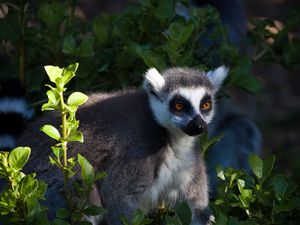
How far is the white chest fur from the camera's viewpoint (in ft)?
15.9

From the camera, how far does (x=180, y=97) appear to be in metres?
4.87

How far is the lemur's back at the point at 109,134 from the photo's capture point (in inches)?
187

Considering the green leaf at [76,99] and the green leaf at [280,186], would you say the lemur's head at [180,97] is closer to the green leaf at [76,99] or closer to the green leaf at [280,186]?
the green leaf at [280,186]

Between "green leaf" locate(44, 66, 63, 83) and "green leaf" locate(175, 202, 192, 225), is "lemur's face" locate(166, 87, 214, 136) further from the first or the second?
"green leaf" locate(44, 66, 63, 83)

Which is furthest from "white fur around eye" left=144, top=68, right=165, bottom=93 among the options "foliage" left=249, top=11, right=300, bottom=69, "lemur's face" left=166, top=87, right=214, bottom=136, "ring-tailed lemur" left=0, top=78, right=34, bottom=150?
"foliage" left=249, top=11, right=300, bottom=69

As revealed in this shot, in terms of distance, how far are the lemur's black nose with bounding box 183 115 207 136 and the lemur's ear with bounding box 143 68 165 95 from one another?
0.36 meters

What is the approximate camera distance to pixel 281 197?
433 cm

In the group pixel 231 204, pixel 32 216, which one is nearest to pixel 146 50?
pixel 231 204

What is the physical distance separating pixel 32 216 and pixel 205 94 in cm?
162

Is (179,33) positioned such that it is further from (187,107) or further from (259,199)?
(259,199)

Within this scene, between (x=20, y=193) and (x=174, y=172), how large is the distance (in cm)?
138

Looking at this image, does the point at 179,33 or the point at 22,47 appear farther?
the point at 22,47

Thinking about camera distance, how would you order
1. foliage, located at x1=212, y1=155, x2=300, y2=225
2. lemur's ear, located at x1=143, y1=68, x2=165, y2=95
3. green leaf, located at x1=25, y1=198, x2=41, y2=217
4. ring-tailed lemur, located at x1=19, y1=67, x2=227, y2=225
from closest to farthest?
green leaf, located at x1=25, y1=198, x2=41, y2=217, foliage, located at x1=212, y1=155, x2=300, y2=225, ring-tailed lemur, located at x1=19, y1=67, x2=227, y2=225, lemur's ear, located at x1=143, y1=68, x2=165, y2=95

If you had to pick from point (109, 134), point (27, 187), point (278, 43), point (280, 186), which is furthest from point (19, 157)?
point (278, 43)
